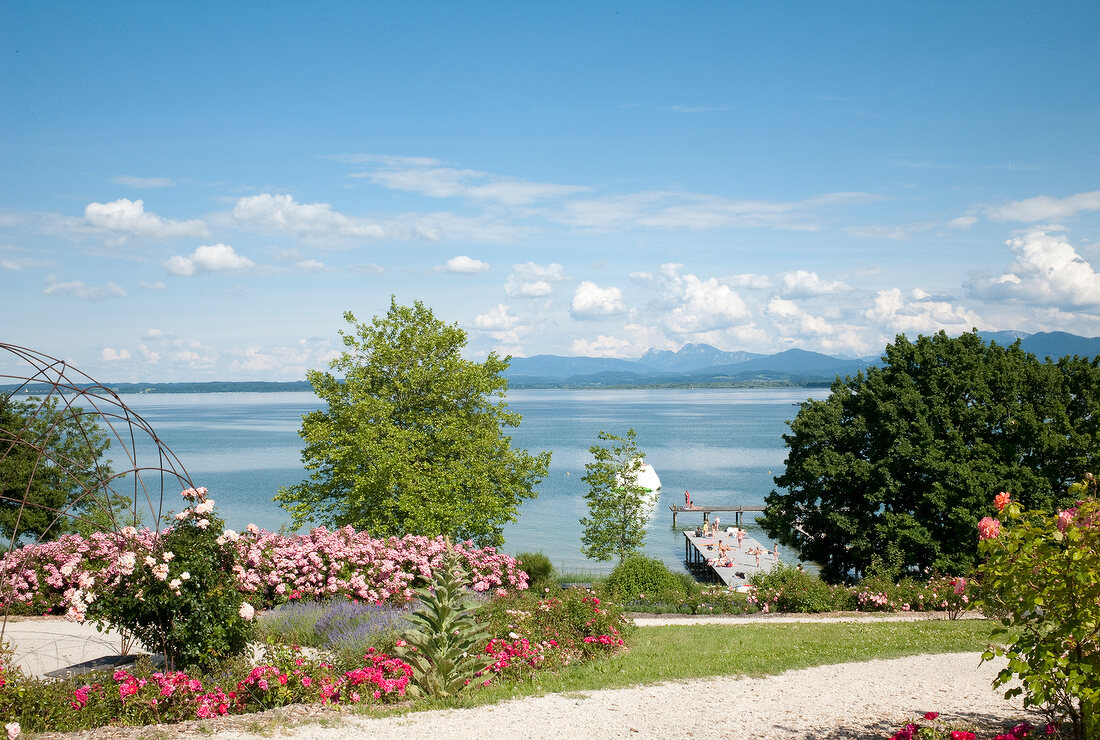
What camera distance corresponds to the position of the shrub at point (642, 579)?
64.2 feet

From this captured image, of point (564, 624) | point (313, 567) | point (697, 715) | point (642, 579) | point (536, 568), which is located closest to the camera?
point (697, 715)

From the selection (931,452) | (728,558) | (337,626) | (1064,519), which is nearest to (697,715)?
(1064,519)

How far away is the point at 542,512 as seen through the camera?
50812mm

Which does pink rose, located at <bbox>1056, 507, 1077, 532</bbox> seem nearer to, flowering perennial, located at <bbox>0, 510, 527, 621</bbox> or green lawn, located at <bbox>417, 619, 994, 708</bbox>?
green lawn, located at <bbox>417, 619, 994, 708</bbox>

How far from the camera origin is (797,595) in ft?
57.2

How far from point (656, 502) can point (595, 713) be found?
155 feet

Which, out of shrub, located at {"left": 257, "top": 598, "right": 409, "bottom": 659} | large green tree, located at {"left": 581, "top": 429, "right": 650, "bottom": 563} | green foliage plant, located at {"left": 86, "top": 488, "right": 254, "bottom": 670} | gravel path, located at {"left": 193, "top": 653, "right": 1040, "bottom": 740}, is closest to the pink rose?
gravel path, located at {"left": 193, "top": 653, "right": 1040, "bottom": 740}

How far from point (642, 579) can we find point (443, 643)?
12521 millimetres

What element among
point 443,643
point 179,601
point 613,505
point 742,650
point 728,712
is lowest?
point 613,505

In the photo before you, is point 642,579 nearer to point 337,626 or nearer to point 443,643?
point 337,626

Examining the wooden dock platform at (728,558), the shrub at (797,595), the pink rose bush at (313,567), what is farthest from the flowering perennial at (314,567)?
the wooden dock platform at (728,558)

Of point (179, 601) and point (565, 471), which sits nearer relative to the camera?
point (179, 601)

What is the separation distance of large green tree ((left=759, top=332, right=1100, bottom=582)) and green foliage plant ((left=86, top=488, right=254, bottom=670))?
61.8ft

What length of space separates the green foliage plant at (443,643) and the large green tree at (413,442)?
1155 centimetres
